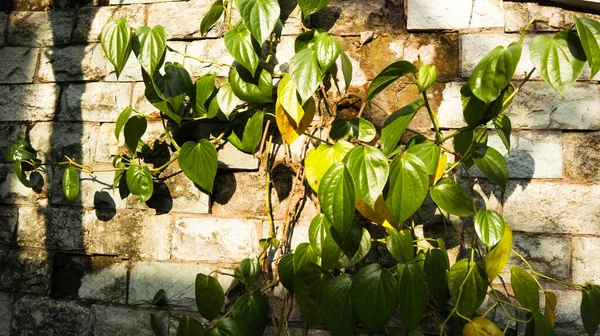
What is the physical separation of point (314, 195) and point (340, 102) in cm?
31

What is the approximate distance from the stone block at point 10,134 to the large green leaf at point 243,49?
3.02ft

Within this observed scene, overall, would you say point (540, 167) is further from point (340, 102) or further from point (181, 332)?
point (181, 332)

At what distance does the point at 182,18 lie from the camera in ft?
7.28

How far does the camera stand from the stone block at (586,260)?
192cm

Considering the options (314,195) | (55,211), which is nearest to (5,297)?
(55,211)

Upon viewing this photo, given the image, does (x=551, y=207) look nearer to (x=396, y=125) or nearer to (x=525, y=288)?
(x=525, y=288)

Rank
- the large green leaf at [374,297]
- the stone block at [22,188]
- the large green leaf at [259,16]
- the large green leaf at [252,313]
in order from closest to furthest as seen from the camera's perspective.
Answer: the large green leaf at [374,297]
the large green leaf at [259,16]
the large green leaf at [252,313]
the stone block at [22,188]

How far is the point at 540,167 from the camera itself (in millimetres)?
1956

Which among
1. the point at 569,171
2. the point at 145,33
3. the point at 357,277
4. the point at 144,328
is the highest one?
the point at 145,33

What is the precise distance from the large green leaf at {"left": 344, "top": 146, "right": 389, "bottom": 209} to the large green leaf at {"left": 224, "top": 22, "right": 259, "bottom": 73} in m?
0.46

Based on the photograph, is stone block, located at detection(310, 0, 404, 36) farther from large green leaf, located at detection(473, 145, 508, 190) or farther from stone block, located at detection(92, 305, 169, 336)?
stone block, located at detection(92, 305, 169, 336)

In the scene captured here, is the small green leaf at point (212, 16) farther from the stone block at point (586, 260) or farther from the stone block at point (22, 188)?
the stone block at point (586, 260)

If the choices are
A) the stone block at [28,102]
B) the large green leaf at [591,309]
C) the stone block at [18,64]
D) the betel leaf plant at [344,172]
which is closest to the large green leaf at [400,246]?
the betel leaf plant at [344,172]

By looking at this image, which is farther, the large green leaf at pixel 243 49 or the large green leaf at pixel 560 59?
the large green leaf at pixel 243 49
